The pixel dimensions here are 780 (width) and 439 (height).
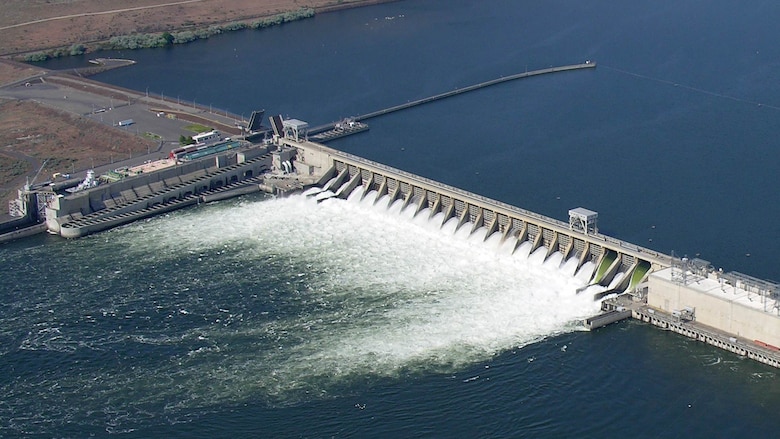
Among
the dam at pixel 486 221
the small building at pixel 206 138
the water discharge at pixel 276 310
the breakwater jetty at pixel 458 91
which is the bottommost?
the water discharge at pixel 276 310

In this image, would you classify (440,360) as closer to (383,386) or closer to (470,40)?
(383,386)

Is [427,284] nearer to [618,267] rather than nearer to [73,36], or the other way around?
[618,267]

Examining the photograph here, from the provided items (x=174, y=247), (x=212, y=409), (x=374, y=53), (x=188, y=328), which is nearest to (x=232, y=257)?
(x=174, y=247)

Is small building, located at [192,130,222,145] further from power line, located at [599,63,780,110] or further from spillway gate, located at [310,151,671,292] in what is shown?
power line, located at [599,63,780,110]

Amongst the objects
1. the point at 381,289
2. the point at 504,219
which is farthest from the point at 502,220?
the point at 381,289

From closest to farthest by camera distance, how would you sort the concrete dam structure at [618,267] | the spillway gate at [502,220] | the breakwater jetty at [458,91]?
1. the concrete dam structure at [618,267]
2. the spillway gate at [502,220]
3. the breakwater jetty at [458,91]

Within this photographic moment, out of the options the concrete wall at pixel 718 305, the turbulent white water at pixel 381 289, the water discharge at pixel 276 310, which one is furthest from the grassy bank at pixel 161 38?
the concrete wall at pixel 718 305

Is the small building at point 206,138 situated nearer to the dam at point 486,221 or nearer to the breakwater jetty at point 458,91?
the dam at point 486,221
